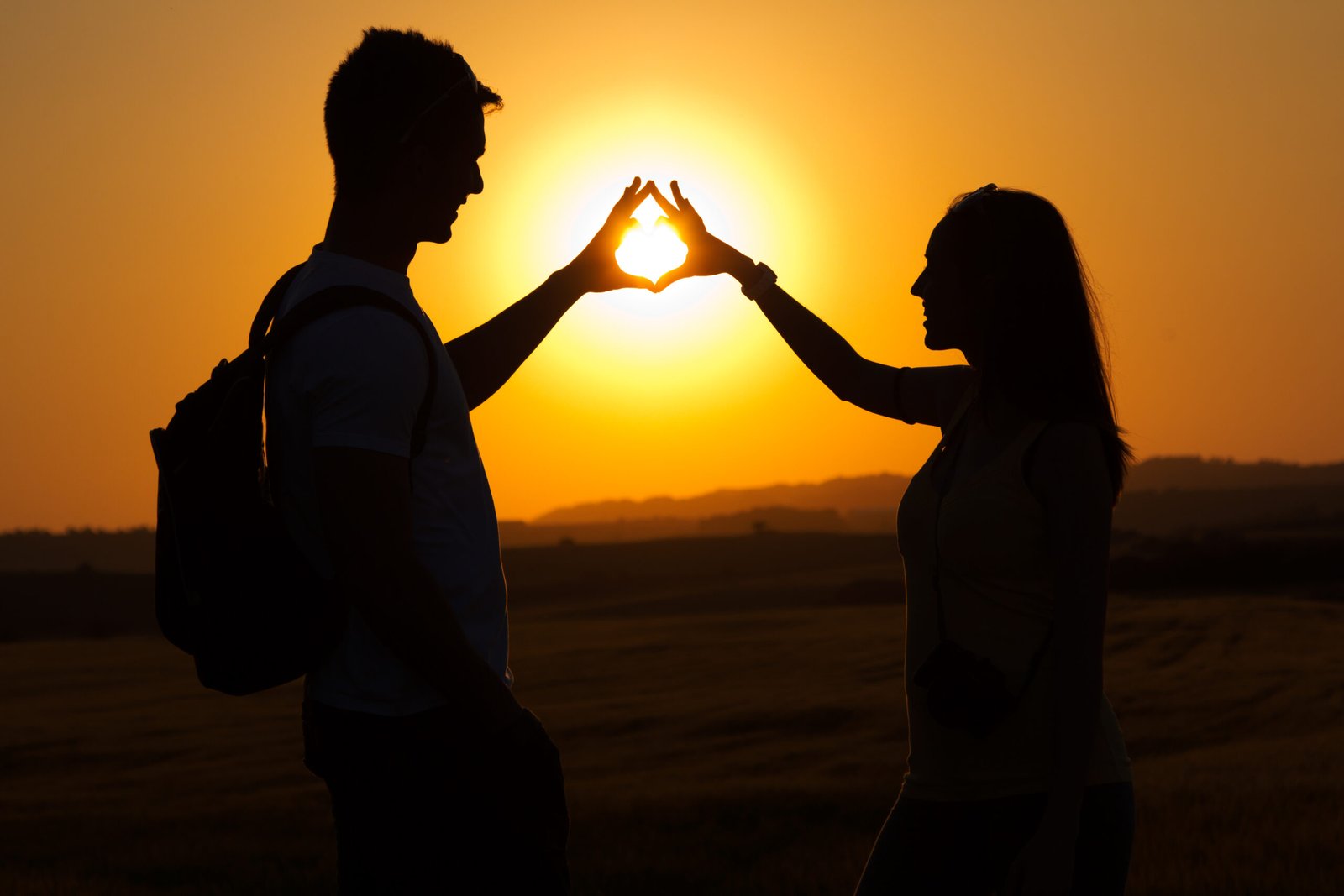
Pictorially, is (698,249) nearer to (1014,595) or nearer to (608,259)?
(608,259)

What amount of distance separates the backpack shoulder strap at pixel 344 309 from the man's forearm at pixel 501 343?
3.28 feet

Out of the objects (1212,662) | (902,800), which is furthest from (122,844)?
(1212,662)

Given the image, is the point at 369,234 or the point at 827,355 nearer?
the point at 369,234

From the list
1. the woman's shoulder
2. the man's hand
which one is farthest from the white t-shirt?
the man's hand

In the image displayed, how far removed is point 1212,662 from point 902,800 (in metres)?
26.1

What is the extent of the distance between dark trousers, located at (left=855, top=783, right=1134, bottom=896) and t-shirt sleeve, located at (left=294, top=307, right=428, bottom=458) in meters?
1.44

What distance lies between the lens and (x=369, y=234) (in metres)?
2.83

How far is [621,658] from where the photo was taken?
1313 inches

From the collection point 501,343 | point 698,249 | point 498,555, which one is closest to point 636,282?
point 698,249

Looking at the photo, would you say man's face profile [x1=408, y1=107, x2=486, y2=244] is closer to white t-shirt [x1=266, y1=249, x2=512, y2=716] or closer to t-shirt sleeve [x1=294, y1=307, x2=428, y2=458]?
white t-shirt [x1=266, y1=249, x2=512, y2=716]

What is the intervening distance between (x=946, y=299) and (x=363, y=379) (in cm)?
147

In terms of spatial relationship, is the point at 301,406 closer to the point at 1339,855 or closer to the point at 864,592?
the point at 1339,855

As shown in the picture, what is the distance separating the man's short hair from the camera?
2768 mm

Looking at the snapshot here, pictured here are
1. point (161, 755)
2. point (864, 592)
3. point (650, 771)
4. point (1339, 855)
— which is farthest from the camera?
point (864, 592)
